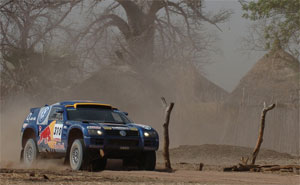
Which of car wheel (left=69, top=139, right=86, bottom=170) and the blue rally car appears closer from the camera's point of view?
car wheel (left=69, top=139, right=86, bottom=170)

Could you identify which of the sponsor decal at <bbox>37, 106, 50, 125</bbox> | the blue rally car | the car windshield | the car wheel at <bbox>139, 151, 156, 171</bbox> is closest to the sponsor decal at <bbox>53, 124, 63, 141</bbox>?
the blue rally car

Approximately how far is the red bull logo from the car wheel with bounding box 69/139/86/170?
4.61 ft

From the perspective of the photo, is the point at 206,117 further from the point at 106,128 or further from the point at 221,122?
the point at 106,128

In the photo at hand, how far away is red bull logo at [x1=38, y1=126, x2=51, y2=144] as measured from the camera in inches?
599

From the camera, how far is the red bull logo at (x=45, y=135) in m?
15.2

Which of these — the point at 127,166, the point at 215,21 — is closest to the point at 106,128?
the point at 127,166

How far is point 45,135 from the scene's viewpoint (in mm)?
15398

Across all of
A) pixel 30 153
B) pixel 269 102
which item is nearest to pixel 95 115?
pixel 30 153

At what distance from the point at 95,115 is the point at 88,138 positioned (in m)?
1.63

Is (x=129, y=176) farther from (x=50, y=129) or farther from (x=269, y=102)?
(x=269, y=102)

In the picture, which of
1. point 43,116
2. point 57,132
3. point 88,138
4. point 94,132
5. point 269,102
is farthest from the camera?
point 269,102

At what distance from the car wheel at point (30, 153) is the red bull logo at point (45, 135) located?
0.31 m

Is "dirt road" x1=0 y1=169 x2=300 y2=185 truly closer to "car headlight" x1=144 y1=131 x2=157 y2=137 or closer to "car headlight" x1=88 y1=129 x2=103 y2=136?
"car headlight" x1=144 y1=131 x2=157 y2=137

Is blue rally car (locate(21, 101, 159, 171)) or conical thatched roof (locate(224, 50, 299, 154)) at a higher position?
conical thatched roof (locate(224, 50, 299, 154))
